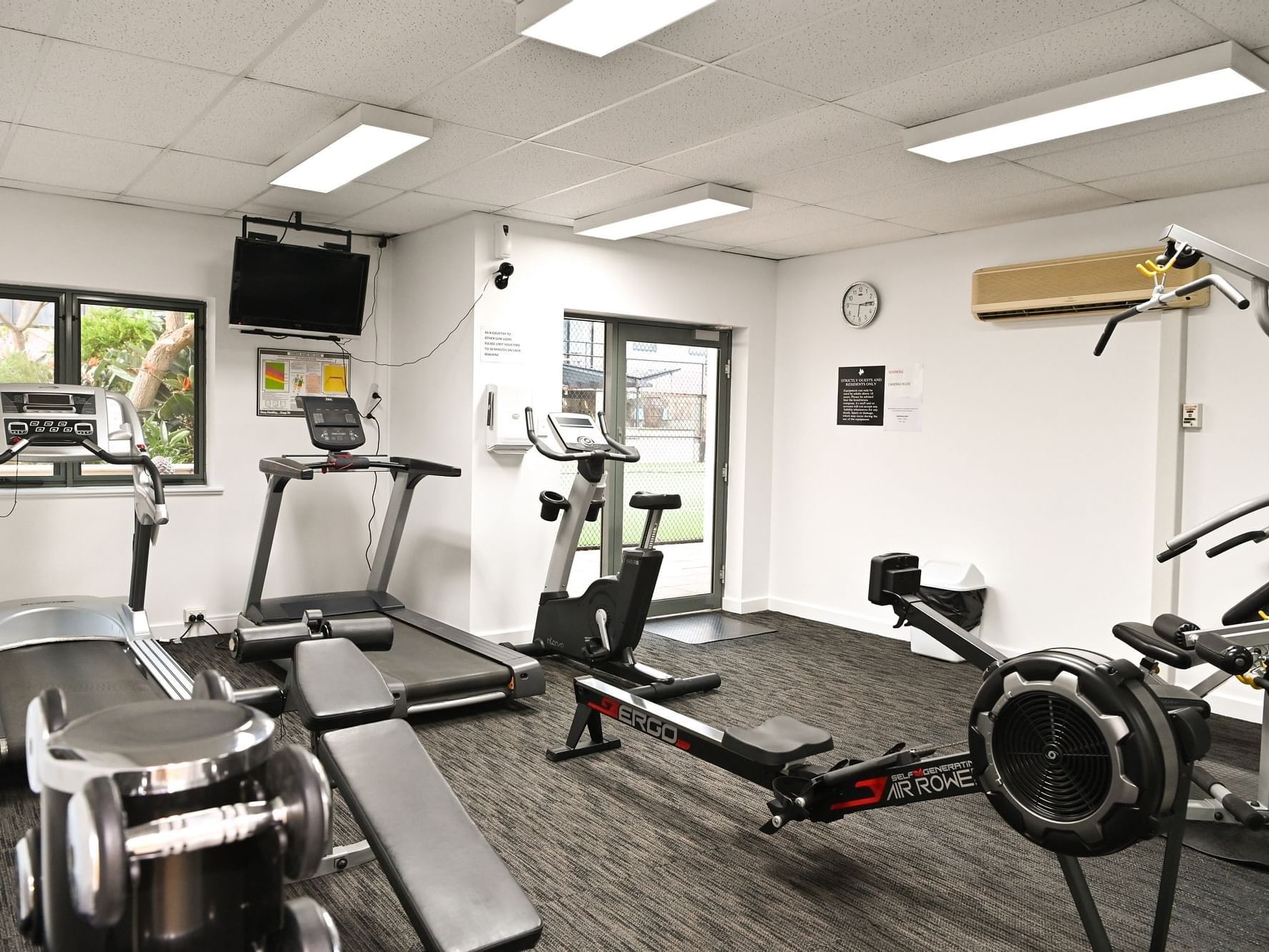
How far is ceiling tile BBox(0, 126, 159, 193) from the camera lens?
3.90m

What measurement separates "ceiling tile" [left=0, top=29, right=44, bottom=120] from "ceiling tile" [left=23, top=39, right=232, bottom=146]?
4 centimetres

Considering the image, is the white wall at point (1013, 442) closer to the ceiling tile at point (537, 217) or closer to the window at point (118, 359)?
the ceiling tile at point (537, 217)

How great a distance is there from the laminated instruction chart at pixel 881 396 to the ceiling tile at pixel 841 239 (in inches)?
31.2

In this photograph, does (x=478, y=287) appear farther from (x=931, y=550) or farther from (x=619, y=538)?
(x=931, y=550)

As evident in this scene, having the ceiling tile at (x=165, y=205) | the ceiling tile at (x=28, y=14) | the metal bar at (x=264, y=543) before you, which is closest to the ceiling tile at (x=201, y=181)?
the ceiling tile at (x=165, y=205)

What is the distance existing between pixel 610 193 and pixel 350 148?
142 cm

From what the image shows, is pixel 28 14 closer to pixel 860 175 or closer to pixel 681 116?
pixel 681 116

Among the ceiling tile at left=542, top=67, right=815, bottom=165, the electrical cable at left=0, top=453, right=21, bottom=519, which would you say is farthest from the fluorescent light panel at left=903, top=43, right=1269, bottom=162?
the electrical cable at left=0, top=453, right=21, bottom=519

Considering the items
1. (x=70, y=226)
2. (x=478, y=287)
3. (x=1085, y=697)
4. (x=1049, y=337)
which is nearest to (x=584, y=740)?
(x=1085, y=697)

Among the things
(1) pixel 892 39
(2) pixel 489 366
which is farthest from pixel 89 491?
(1) pixel 892 39

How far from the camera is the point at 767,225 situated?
536 centimetres

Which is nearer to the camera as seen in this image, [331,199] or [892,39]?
[892,39]

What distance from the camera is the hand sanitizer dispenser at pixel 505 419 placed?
204 inches

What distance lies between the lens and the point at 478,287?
517 cm
